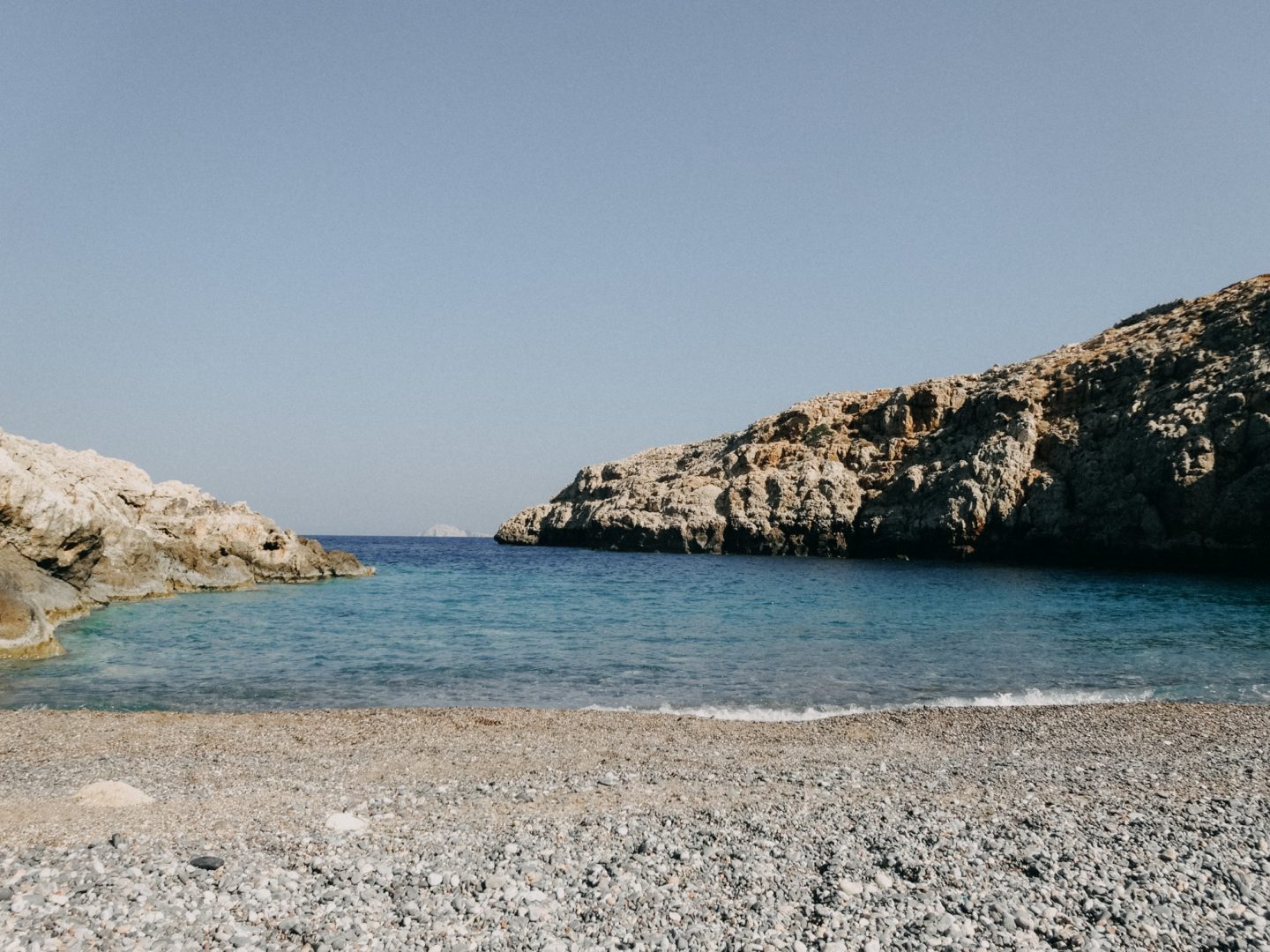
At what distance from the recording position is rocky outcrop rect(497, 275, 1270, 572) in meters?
51.2

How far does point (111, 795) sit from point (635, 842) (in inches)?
239

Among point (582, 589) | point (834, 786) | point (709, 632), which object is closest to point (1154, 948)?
point (834, 786)

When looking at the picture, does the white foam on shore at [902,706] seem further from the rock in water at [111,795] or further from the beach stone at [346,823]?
the rock in water at [111,795]

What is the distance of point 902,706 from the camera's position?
1573 centimetres

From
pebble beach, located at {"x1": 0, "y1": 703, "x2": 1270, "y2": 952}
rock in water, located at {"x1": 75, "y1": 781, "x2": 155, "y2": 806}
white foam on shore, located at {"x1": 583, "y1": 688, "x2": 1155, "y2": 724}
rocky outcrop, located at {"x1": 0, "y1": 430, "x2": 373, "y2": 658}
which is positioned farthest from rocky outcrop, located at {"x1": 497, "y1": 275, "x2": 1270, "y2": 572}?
rock in water, located at {"x1": 75, "y1": 781, "x2": 155, "y2": 806}

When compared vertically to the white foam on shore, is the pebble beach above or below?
above

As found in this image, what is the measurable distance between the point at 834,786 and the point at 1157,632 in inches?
845

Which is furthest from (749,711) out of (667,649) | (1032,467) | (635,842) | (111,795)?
(1032,467)

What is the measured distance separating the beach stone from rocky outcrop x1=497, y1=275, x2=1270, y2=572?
187ft

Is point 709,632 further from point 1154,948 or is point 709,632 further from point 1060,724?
point 1154,948

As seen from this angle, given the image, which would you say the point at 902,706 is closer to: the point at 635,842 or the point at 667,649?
the point at 667,649

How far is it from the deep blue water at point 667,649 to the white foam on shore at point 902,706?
86 mm

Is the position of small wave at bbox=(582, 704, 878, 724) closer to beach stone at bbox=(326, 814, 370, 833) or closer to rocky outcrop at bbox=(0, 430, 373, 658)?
beach stone at bbox=(326, 814, 370, 833)

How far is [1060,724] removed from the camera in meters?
13.7
